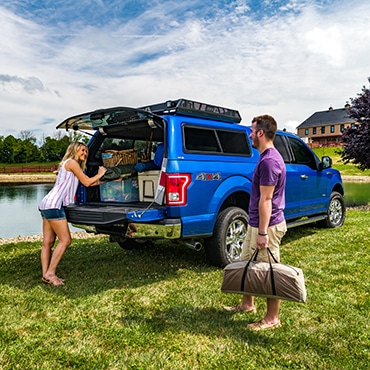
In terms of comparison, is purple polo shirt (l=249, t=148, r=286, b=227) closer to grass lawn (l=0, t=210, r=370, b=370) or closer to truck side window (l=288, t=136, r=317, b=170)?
grass lawn (l=0, t=210, r=370, b=370)

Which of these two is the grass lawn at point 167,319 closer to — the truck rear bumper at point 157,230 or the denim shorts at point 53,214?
the truck rear bumper at point 157,230

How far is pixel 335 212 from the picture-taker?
8.73 meters

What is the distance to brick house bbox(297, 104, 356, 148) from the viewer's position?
75037 millimetres

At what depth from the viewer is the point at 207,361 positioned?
302cm

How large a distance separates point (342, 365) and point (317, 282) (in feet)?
6.42

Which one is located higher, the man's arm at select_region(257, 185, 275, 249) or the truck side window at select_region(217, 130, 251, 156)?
the truck side window at select_region(217, 130, 251, 156)

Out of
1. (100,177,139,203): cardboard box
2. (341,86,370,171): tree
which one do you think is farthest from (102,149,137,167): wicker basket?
(341,86,370,171): tree

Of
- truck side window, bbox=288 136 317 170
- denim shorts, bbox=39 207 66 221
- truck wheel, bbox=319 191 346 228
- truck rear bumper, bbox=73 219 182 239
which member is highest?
truck side window, bbox=288 136 317 170

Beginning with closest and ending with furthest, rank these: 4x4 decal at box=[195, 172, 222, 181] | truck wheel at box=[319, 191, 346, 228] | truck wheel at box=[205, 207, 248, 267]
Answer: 4x4 decal at box=[195, 172, 222, 181]
truck wheel at box=[205, 207, 248, 267]
truck wheel at box=[319, 191, 346, 228]

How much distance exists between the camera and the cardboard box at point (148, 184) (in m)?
5.53

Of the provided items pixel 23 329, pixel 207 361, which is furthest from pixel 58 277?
pixel 207 361

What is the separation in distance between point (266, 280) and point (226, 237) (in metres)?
1.96

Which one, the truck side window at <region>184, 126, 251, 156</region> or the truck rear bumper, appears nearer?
the truck rear bumper

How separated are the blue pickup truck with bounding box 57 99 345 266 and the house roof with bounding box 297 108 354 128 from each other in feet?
245
